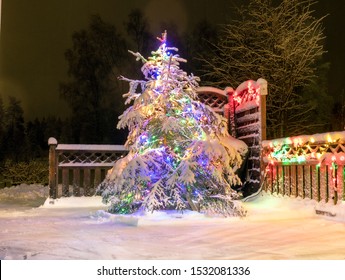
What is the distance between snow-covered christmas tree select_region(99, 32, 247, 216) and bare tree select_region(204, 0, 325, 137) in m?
10.1

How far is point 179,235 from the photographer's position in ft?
17.4

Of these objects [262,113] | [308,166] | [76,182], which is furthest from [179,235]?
[76,182]

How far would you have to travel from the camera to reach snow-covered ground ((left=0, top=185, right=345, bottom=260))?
14.1ft

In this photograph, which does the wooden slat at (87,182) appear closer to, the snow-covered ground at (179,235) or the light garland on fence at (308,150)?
the snow-covered ground at (179,235)

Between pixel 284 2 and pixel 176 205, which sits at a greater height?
pixel 284 2

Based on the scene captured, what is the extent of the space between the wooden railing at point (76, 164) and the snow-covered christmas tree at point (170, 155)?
8.47 feet

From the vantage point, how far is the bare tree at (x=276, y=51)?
16.6 metres

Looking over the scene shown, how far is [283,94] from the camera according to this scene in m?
17.2

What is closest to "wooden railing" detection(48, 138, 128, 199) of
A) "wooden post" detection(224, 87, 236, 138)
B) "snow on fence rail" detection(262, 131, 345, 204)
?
"wooden post" detection(224, 87, 236, 138)

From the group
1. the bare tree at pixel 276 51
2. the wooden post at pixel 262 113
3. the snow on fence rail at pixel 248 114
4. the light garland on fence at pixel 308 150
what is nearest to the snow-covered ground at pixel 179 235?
the light garland on fence at pixel 308 150

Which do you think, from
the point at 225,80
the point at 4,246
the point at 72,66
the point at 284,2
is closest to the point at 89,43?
the point at 72,66

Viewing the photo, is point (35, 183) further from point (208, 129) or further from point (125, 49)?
point (125, 49)

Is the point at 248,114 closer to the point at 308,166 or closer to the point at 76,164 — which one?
the point at 308,166

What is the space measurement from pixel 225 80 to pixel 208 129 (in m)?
11.4
